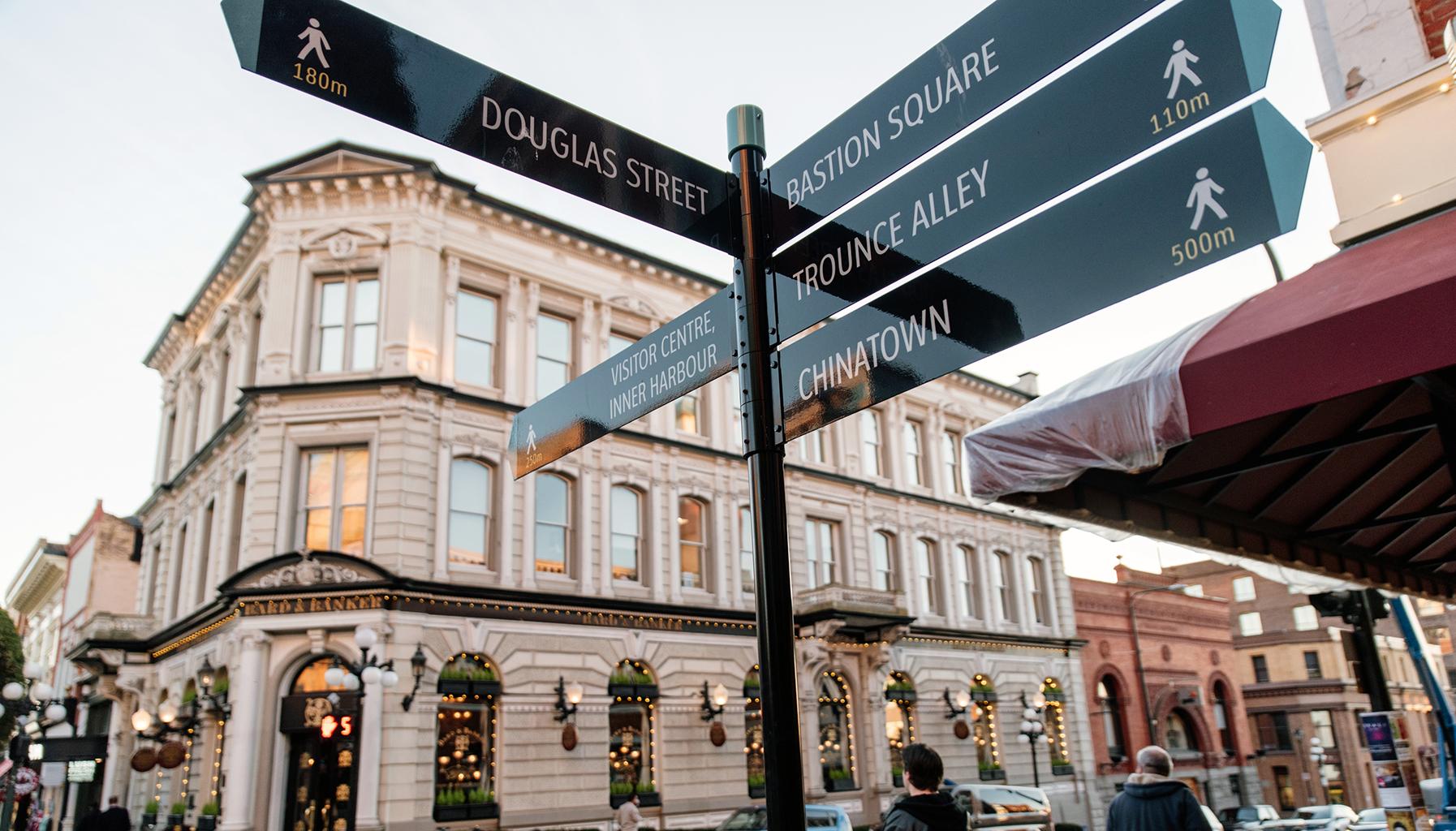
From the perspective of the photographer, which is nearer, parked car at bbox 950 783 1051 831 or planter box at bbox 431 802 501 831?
planter box at bbox 431 802 501 831

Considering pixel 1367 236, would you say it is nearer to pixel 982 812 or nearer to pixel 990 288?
pixel 990 288

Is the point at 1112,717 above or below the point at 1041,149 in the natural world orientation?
below

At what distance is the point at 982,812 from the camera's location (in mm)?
22172

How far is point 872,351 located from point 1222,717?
1812 inches

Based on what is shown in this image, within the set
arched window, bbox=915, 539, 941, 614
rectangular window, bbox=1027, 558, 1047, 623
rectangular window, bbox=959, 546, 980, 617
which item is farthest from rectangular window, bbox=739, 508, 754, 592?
rectangular window, bbox=1027, 558, 1047, 623

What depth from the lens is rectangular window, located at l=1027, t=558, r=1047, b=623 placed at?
37469mm

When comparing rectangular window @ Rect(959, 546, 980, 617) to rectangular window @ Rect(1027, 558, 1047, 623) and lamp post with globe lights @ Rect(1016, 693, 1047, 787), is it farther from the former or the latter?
lamp post with globe lights @ Rect(1016, 693, 1047, 787)

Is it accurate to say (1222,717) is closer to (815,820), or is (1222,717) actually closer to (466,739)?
(815,820)

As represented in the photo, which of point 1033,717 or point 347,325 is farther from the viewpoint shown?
point 1033,717

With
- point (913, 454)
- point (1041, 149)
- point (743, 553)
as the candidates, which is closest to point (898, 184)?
point (1041, 149)

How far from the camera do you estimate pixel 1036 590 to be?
3800 centimetres

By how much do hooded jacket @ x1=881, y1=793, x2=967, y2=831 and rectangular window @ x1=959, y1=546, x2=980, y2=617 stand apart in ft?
102

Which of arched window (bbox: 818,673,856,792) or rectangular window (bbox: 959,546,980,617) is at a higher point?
rectangular window (bbox: 959,546,980,617)

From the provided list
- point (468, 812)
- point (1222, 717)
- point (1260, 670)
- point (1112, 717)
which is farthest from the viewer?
point (1260, 670)
